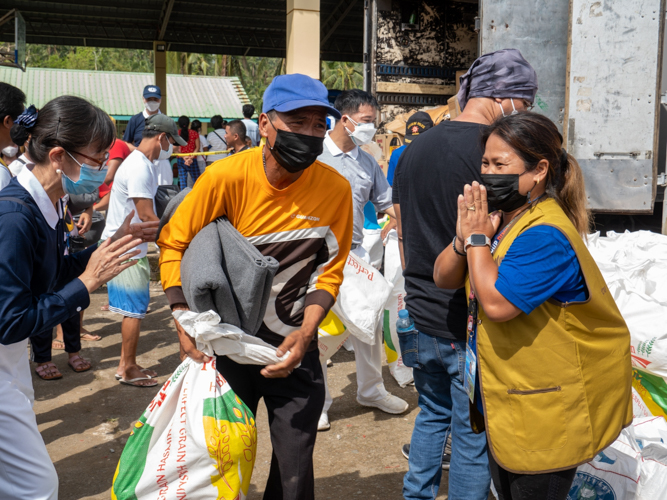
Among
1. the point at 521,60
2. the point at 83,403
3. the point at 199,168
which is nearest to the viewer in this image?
the point at 521,60

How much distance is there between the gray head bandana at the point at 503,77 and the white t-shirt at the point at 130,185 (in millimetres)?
2969

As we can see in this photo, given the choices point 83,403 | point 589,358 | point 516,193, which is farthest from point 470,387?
point 83,403

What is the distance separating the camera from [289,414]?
2385mm

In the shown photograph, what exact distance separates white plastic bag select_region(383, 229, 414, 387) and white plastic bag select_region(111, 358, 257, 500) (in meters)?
2.56

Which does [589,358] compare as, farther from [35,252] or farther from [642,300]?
[35,252]

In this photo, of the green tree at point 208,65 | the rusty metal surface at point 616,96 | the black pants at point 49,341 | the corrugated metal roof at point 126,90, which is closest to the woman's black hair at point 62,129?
the black pants at point 49,341

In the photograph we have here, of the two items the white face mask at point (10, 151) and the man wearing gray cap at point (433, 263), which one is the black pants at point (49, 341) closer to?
the white face mask at point (10, 151)

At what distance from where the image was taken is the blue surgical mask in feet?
7.97

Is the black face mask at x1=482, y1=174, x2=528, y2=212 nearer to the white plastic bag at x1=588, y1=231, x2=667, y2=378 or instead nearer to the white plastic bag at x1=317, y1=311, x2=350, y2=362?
the white plastic bag at x1=588, y1=231, x2=667, y2=378

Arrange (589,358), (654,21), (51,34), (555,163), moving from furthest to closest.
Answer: (51,34) < (654,21) < (555,163) < (589,358)

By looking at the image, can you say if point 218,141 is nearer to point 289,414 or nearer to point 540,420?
point 289,414

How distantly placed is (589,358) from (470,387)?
0.45m

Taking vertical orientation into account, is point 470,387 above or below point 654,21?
below

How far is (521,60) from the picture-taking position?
8.57 ft
